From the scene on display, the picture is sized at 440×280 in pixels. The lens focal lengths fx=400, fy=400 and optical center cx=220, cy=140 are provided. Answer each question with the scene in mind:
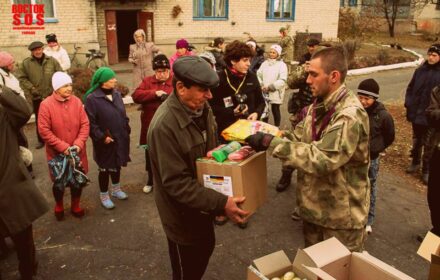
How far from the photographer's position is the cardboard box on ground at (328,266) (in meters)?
2.35

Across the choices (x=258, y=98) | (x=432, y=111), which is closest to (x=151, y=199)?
(x=258, y=98)

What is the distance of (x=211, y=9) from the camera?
18172 mm

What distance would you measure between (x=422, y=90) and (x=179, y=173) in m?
5.54

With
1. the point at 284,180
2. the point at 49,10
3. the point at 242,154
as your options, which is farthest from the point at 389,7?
the point at 242,154

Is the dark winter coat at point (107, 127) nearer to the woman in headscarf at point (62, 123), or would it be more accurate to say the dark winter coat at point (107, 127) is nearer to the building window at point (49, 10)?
the woman in headscarf at point (62, 123)

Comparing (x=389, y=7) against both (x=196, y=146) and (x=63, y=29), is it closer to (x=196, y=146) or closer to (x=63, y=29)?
(x=63, y=29)

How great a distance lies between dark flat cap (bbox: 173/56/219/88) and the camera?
2.53 metres

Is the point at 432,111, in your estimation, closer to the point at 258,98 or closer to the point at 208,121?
the point at 258,98

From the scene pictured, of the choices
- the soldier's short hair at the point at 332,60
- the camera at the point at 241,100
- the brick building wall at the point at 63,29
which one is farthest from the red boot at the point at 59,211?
the brick building wall at the point at 63,29

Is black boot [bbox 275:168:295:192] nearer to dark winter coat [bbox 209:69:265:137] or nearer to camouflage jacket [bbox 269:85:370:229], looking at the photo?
dark winter coat [bbox 209:69:265:137]

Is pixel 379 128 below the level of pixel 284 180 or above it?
above

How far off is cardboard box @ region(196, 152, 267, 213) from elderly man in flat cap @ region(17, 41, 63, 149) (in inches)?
231

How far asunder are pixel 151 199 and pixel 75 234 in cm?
122

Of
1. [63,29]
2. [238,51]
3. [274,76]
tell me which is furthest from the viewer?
[63,29]
